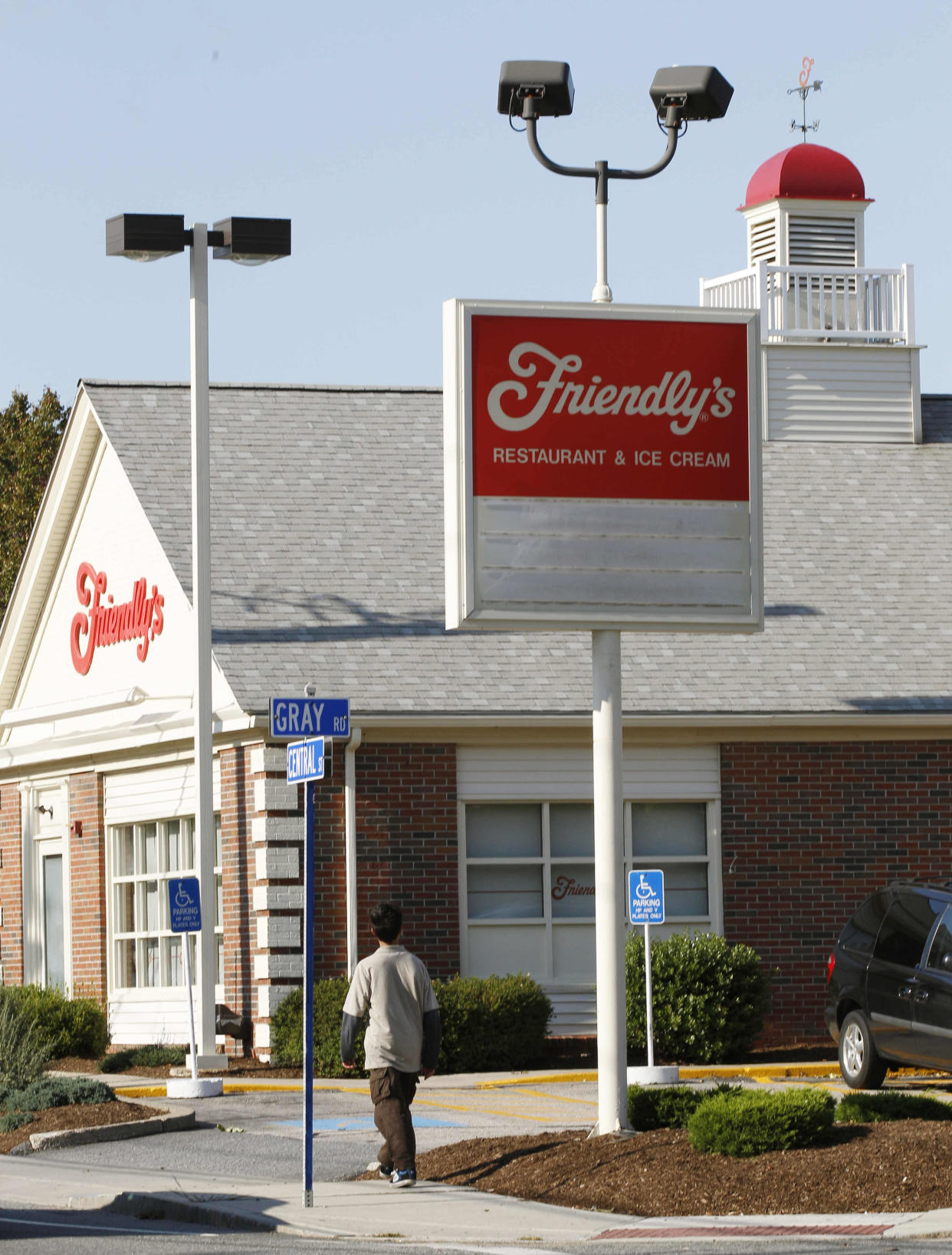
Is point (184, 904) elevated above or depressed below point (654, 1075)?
above

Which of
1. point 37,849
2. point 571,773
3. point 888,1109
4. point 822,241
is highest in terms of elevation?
point 822,241

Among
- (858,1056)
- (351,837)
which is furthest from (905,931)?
(351,837)

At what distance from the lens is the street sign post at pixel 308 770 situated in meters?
11.7

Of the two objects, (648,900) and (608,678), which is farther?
(648,900)

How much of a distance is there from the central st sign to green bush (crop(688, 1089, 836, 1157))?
3.20 meters

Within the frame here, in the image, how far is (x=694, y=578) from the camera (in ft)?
44.9

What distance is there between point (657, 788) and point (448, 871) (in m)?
2.41

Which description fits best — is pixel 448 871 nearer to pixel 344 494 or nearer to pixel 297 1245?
pixel 344 494

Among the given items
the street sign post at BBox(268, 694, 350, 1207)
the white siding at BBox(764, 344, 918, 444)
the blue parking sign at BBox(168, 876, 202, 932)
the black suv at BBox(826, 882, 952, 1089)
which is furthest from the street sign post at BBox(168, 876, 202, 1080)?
the white siding at BBox(764, 344, 918, 444)

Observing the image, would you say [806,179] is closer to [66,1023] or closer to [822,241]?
[822,241]

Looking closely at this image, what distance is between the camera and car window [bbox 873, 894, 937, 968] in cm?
1655

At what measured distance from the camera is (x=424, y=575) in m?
22.9

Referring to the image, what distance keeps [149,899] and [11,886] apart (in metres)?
3.15

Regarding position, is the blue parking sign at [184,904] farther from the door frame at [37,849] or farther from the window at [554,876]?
the door frame at [37,849]
